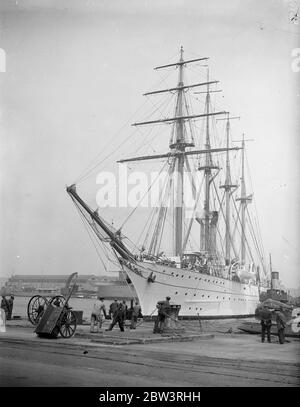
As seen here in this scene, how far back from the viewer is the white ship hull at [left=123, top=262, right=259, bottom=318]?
36.5 m

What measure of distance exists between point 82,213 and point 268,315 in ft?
61.7

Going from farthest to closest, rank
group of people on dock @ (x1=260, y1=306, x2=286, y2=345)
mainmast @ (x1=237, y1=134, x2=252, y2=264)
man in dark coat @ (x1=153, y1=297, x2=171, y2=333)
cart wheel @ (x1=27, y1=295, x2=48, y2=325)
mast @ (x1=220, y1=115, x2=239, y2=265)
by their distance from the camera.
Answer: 1. mainmast @ (x1=237, y1=134, x2=252, y2=264)
2. mast @ (x1=220, y1=115, x2=239, y2=265)
3. cart wheel @ (x1=27, y1=295, x2=48, y2=325)
4. man in dark coat @ (x1=153, y1=297, x2=171, y2=333)
5. group of people on dock @ (x1=260, y1=306, x2=286, y2=345)

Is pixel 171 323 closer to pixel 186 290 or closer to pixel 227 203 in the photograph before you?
pixel 186 290

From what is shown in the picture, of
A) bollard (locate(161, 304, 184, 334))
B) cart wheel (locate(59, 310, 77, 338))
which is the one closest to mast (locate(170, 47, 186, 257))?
bollard (locate(161, 304, 184, 334))

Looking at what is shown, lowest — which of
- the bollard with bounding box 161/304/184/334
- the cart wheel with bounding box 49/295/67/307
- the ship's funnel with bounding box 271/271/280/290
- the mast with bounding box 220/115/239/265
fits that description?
the ship's funnel with bounding box 271/271/280/290

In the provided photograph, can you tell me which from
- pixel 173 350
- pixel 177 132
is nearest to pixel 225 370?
pixel 173 350

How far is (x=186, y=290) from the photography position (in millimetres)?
40781

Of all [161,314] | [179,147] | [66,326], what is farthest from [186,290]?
[66,326]

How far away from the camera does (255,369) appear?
1025 cm

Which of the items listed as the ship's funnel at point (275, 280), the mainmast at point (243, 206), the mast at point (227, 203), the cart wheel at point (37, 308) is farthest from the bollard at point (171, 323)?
the ship's funnel at point (275, 280)

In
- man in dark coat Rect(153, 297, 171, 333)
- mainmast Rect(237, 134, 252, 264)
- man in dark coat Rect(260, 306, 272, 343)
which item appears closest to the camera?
man in dark coat Rect(260, 306, 272, 343)

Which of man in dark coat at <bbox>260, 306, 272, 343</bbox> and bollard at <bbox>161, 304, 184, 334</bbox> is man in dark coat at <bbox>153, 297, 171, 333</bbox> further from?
man in dark coat at <bbox>260, 306, 272, 343</bbox>

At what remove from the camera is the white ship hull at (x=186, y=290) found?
36.5m
